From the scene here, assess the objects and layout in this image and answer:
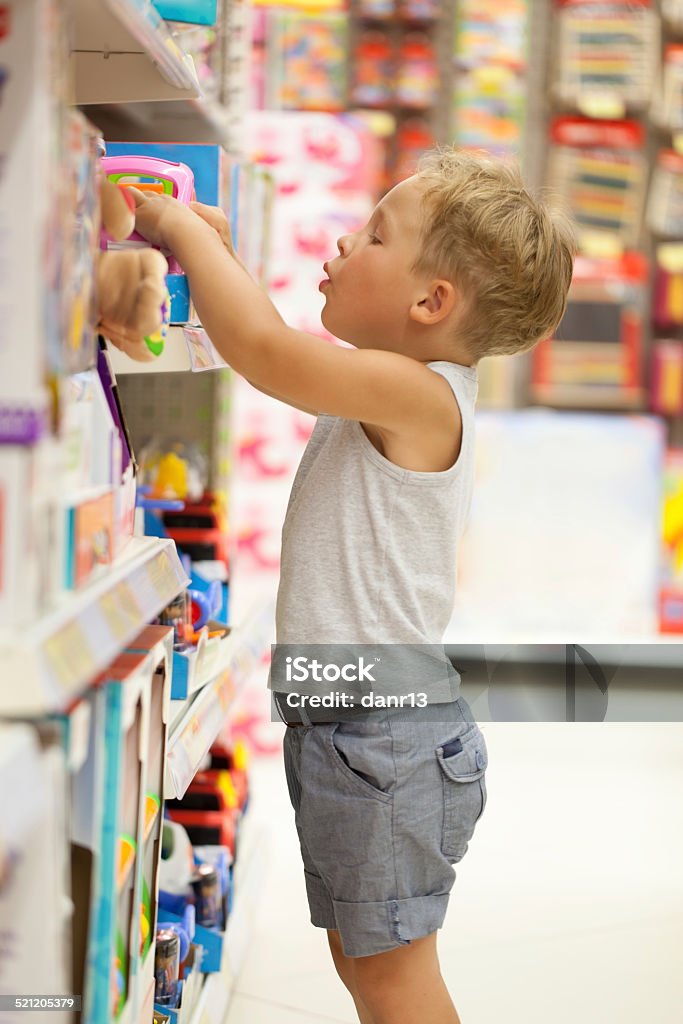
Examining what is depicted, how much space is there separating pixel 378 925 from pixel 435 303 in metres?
0.64

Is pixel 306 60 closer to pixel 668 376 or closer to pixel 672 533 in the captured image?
pixel 668 376

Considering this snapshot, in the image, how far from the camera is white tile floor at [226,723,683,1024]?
1.73 meters

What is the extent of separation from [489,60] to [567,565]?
1676 mm

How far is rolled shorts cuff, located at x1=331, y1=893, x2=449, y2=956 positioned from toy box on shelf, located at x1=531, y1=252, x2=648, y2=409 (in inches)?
113

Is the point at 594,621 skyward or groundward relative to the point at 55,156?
groundward

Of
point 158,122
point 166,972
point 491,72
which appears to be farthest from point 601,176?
point 166,972

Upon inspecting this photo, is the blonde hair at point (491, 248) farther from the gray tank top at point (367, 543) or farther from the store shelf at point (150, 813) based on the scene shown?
the store shelf at point (150, 813)

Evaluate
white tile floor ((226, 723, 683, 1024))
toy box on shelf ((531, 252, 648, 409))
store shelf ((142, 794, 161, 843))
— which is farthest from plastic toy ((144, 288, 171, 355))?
toy box on shelf ((531, 252, 648, 409))

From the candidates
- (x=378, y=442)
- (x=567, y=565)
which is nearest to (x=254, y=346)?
(x=378, y=442)

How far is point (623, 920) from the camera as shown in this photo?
6.55 feet

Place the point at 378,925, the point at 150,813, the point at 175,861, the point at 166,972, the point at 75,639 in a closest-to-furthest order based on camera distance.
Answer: the point at 75,639 → the point at 150,813 → the point at 378,925 → the point at 166,972 → the point at 175,861

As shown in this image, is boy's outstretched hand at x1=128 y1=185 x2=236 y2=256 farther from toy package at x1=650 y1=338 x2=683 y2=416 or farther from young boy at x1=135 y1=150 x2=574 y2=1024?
toy package at x1=650 y1=338 x2=683 y2=416

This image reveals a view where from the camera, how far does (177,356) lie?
1.22 metres

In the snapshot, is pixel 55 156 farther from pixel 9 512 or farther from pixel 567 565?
pixel 567 565
